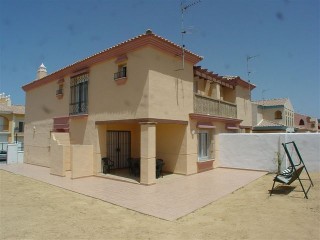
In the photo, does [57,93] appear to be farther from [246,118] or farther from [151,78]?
[246,118]

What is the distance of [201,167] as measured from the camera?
1578 centimetres

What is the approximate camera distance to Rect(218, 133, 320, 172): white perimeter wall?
14.9m

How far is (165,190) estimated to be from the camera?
434 inches

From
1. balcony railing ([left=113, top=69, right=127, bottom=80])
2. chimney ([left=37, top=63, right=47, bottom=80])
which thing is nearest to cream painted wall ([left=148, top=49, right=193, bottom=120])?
balcony railing ([left=113, top=69, right=127, bottom=80])

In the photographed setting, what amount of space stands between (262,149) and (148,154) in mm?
8051

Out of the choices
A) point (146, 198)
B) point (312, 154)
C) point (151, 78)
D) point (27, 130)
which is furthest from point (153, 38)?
point (27, 130)

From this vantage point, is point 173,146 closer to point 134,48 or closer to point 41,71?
point 134,48

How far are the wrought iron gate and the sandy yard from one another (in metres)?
6.26

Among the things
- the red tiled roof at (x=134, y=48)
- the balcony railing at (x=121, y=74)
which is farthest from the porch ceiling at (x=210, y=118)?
the balcony railing at (x=121, y=74)

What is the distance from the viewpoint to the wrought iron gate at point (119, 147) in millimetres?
16531

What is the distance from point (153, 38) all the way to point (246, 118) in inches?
518

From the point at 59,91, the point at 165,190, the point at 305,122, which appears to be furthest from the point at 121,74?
the point at 305,122

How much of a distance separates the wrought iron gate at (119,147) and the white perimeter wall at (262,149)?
20.3 ft

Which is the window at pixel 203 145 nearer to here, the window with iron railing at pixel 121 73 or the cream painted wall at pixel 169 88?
the cream painted wall at pixel 169 88
